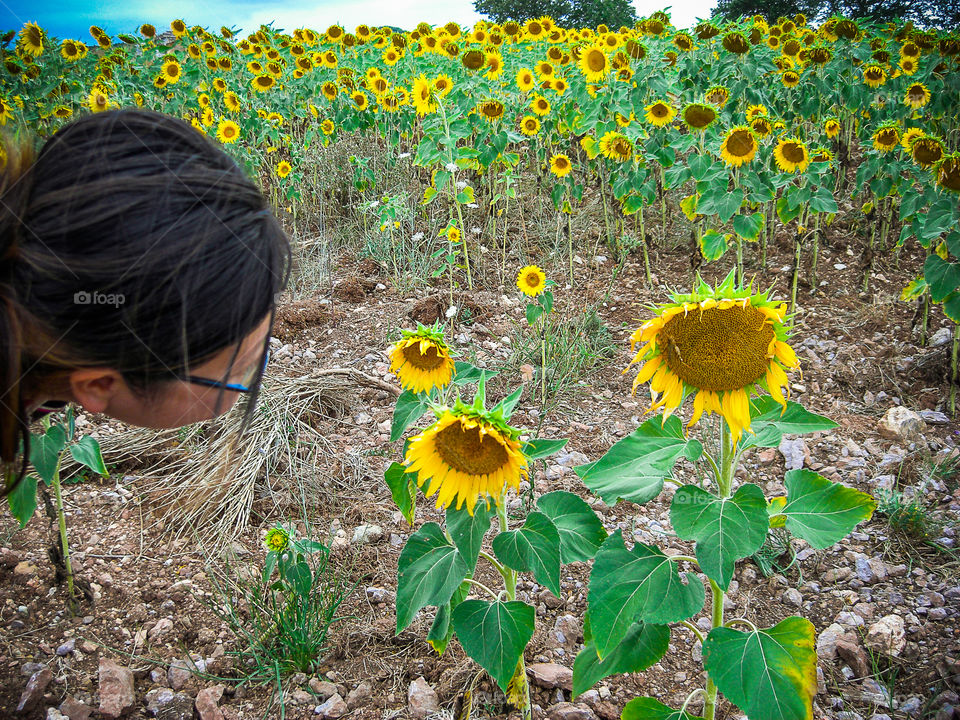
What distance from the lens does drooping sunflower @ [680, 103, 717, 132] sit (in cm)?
316

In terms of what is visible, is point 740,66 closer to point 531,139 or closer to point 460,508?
point 531,139

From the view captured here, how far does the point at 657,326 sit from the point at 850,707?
3.95ft

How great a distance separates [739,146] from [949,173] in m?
0.85

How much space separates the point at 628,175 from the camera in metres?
3.56

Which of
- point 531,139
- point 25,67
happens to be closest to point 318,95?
point 531,139

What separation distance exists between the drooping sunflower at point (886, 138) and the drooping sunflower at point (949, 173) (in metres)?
0.71

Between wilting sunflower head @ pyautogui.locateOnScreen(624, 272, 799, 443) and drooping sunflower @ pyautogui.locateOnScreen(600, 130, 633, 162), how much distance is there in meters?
2.74

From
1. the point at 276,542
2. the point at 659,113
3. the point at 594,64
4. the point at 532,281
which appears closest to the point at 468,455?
the point at 276,542

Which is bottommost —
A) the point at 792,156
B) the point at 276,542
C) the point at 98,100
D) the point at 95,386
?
the point at 276,542

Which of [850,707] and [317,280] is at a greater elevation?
[317,280]

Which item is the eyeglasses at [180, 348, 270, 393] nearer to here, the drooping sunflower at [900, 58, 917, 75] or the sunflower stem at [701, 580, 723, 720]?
the sunflower stem at [701, 580, 723, 720]

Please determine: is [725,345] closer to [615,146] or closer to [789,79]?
[615,146]

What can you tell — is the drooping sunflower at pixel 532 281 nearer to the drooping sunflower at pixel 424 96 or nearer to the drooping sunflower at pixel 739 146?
the drooping sunflower at pixel 739 146

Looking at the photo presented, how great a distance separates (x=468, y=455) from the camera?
1.27m
